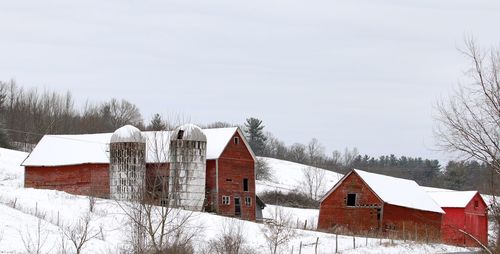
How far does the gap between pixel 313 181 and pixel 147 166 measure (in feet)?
234

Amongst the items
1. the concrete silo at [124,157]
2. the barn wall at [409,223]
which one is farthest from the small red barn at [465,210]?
the concrete silo at [124,157]

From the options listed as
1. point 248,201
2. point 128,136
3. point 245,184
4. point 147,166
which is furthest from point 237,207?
point 128,136

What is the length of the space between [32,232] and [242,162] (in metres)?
25.8

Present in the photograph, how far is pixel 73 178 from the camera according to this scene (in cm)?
5594

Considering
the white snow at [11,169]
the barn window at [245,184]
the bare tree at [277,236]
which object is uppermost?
the white snow at [11,169]

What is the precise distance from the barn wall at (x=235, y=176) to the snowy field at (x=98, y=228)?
7.58m

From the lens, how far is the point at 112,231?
3719cm

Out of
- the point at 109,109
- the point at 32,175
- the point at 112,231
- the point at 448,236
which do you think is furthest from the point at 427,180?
the point at 112,231

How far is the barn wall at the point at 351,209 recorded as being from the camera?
5553 centimetres

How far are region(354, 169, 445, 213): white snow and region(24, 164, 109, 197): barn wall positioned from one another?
19.0m

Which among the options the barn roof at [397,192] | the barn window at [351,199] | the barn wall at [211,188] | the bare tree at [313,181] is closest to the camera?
the barn wall at [211,188]

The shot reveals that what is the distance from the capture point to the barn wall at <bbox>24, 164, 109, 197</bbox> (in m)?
54.4

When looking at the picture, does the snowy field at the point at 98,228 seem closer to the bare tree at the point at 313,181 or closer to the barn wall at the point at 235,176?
the barn wall at the point at 235,176

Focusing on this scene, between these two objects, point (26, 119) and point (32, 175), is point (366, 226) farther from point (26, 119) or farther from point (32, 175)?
point (26, 119)
